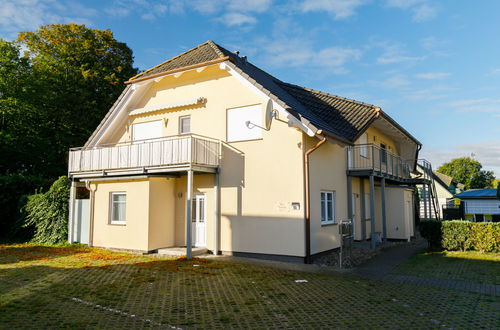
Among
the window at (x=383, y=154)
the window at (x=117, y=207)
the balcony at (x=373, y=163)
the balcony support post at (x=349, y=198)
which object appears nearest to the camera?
the window at (x=117, y=207)

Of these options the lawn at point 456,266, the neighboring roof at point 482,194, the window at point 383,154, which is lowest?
the lawn at point 456,266

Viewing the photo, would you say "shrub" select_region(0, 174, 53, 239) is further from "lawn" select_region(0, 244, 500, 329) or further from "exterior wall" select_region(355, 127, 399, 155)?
"exterior wall" select_region(355, 127, 399, 155)

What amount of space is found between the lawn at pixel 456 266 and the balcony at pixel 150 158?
700 centimetres

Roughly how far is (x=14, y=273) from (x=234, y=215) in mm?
6556

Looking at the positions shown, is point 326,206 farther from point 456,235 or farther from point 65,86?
point 65,86

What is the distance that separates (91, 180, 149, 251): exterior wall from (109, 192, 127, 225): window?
0.16m

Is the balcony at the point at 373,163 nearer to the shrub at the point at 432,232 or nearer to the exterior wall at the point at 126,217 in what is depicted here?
the shrub at the point at 432,232

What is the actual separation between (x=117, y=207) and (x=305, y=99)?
9302 millimetres

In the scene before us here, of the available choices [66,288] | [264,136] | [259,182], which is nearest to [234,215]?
[259,182]

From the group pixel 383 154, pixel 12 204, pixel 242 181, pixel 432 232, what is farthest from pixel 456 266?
pixel 12 204

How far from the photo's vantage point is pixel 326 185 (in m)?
12.5

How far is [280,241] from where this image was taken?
11117mm

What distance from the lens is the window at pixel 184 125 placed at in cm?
1376

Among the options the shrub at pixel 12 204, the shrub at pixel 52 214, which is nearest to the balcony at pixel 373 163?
the shrub at pixel 52 214
